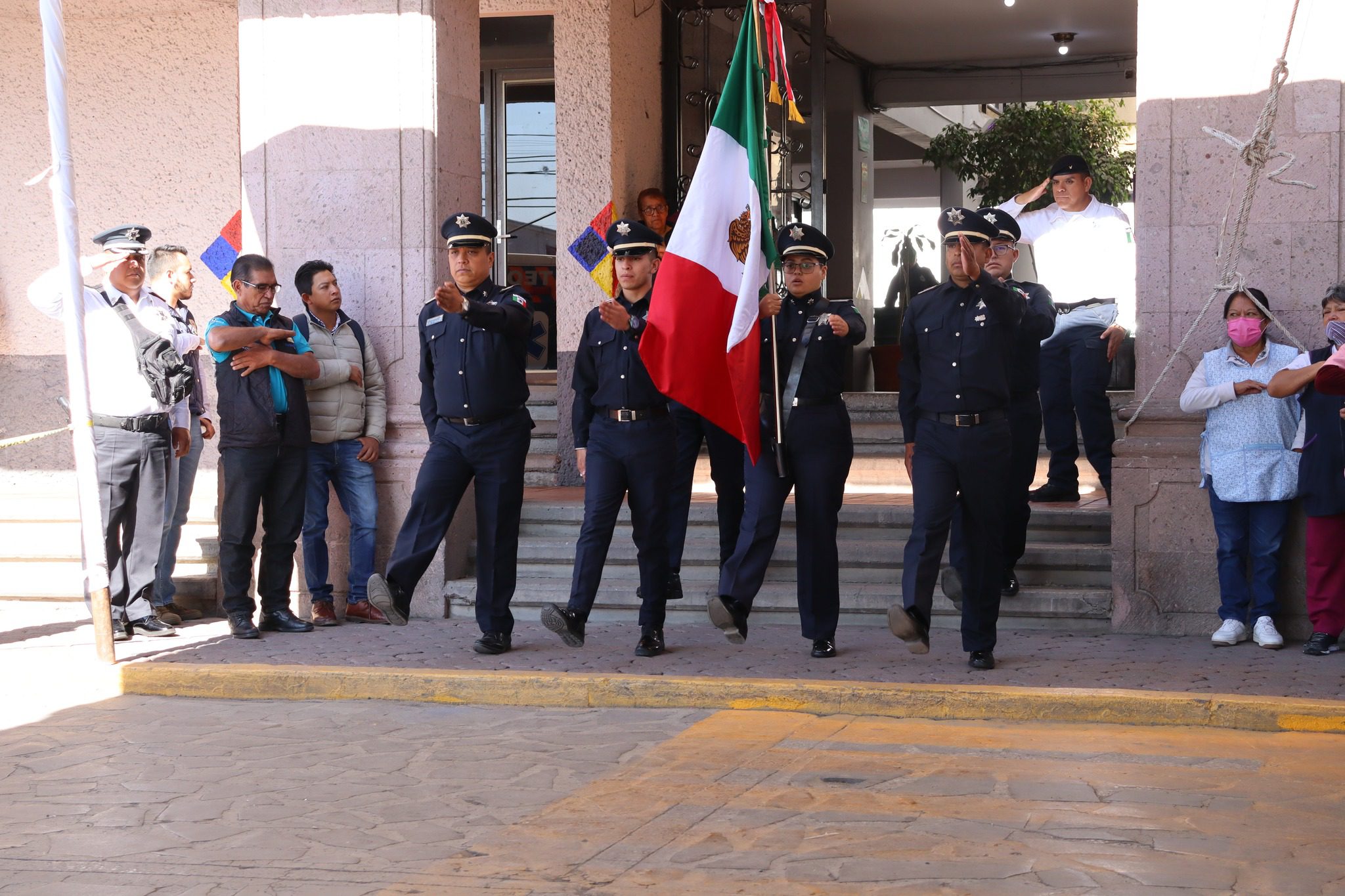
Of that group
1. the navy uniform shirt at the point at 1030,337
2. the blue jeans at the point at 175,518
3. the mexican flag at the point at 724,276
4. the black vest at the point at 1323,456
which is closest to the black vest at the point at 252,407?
the blue jeans at the point at 175,518

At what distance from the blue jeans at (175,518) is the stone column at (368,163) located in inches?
34.0

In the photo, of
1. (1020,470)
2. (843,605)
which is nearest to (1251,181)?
(1020,470)

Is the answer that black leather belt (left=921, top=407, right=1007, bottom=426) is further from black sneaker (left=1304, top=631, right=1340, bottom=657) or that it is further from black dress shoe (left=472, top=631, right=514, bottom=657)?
black dress shoe (left=472, top=631, right=514, bottom=657)

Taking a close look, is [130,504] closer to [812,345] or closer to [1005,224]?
[812,345]

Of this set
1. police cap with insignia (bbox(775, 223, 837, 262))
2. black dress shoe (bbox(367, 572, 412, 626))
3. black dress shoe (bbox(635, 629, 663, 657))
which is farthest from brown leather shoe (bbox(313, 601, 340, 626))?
police cap with insignia (bbox(775, 223, 837, 262))

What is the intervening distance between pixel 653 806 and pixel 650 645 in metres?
2.55

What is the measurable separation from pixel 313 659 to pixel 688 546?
8.05ft

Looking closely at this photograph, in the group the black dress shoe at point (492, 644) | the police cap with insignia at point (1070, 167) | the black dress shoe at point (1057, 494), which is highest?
the police cap with insignia at point (1070, 167)

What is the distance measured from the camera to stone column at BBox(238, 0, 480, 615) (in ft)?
29.6

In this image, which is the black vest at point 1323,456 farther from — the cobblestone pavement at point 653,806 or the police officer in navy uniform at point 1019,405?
the cobblestone pavement at point 653,806

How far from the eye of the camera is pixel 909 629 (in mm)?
7020

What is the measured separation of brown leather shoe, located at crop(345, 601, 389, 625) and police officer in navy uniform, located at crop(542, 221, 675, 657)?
1.78 meters

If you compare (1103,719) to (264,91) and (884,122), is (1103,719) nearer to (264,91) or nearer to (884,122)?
(264,91)

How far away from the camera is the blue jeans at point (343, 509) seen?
879 cm
